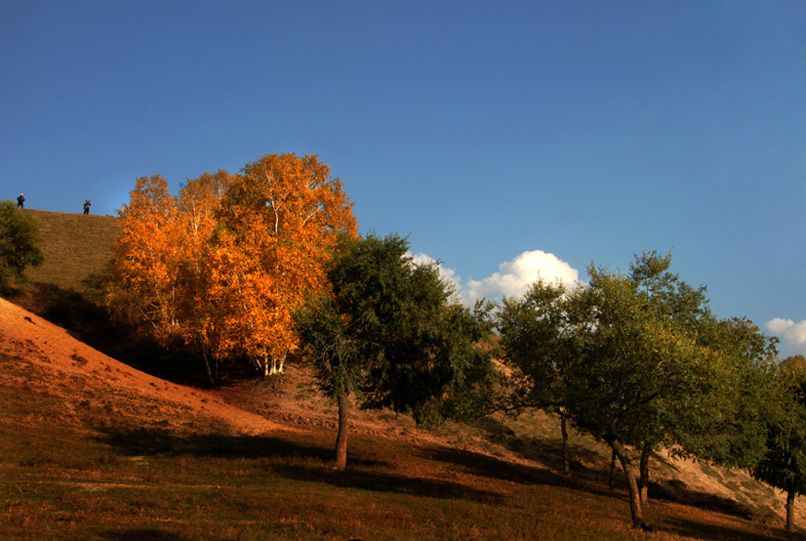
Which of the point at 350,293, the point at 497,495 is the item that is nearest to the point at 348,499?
the point at 497,495

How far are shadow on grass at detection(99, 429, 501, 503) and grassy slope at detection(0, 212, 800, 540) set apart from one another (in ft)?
0.40

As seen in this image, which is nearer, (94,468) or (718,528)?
(94,468)

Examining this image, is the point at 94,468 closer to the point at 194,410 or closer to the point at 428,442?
the point at 194,410

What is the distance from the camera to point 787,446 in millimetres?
39062

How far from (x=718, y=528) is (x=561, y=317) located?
14.6m

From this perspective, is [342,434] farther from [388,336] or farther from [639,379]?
[639,379]

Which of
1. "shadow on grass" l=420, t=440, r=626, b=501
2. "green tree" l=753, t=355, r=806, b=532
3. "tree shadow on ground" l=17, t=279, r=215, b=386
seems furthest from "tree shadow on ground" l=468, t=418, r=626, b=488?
"tree shadow on ground" l=17, t=279, r=215, b=386

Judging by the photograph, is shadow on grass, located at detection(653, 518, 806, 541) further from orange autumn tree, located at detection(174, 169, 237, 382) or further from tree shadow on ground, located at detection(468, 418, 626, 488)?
orange autumn tree, located at detection(174, 169, 237, 382)

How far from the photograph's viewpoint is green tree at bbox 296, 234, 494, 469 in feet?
91.8

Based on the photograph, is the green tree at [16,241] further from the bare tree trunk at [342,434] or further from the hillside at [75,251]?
the bare tree trunk at [342,434]

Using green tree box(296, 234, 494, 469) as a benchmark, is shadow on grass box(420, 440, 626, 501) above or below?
below

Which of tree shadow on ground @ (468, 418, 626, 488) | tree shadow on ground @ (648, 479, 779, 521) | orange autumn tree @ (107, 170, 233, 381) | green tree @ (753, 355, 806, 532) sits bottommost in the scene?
tree shadow on ground @ (648, 479, 779, 521)

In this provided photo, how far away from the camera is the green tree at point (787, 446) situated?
3894 cm

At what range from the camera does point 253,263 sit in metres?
44.5
